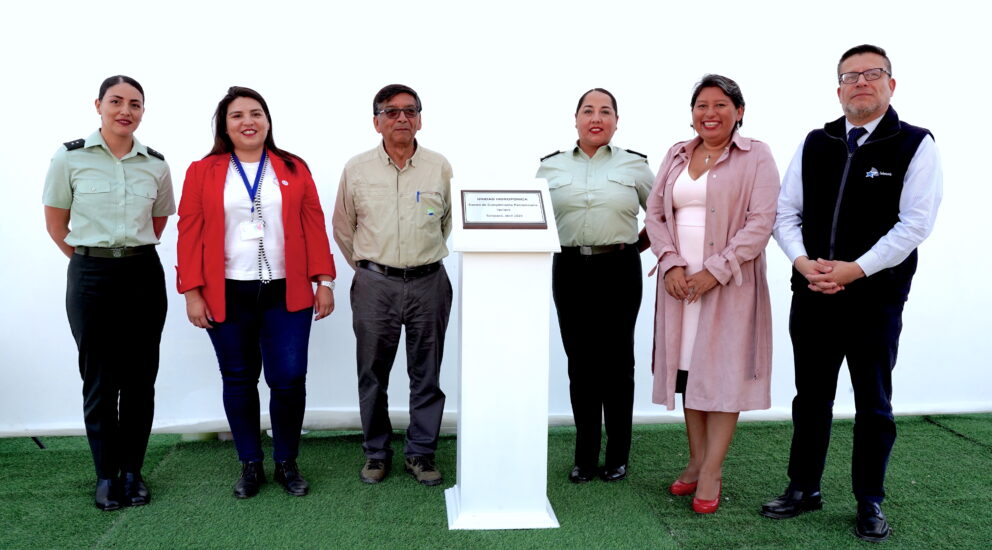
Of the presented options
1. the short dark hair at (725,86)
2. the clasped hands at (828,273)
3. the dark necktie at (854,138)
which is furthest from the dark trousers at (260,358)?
the dark necktie at (854,138)

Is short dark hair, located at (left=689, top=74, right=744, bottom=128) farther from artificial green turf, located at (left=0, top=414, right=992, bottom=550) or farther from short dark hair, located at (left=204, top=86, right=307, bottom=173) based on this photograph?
short dark hair, located at (left=204, top=86, right=307, bottom=173)

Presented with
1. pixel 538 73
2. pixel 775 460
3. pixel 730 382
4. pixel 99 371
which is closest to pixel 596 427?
pixel 730 382

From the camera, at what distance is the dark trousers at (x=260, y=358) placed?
307 centimetres

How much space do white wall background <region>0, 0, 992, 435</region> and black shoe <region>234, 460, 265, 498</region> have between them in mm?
792

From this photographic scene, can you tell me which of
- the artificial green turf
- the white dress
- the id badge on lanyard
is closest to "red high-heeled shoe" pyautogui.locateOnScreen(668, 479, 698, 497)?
the artificial green turf

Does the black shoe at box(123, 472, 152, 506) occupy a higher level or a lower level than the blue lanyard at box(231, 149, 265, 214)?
lower

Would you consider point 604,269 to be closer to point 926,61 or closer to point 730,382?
point 730,382

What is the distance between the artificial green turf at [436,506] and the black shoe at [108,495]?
0.14 ft

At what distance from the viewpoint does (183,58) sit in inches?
147

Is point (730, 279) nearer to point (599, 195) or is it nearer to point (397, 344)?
point (599, 195)

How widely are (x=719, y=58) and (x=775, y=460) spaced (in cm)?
203

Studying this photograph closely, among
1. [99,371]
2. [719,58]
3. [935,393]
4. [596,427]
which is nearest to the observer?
[99,371]

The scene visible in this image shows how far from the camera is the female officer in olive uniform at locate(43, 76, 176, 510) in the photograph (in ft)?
9.74

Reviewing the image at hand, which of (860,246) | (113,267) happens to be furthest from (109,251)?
(860,246)
